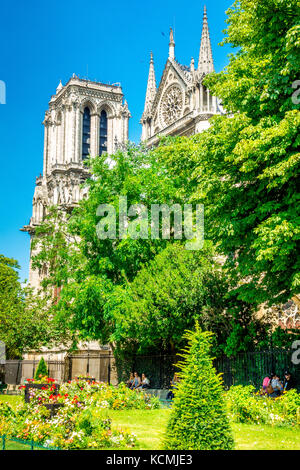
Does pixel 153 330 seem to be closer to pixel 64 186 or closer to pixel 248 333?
pixel 248 333

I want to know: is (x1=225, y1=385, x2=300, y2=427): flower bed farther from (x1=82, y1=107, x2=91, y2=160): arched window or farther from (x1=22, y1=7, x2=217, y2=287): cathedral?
(x1=82, y1=107, x2=91, y2=160): arched window

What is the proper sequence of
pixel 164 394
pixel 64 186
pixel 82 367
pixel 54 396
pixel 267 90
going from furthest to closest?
Result: pixel 64 186, pixel 82 367, pixel 164 394, pixel 267 90, pixel 54 396

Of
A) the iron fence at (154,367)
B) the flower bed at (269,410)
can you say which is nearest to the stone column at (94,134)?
the iron fence at (154,367)

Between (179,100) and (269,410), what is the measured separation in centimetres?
3282

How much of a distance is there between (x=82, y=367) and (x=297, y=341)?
62.2 ft

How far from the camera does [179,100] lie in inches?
1690

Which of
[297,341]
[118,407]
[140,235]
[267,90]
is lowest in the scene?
[118,407]

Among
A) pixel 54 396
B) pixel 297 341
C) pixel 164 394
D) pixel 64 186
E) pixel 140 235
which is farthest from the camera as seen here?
pixel 64 186

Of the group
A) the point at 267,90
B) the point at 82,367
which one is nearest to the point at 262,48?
the point at 267,90

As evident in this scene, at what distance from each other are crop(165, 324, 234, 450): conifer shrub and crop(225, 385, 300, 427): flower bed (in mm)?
5004

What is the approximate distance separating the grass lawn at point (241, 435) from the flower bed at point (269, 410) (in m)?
0.36

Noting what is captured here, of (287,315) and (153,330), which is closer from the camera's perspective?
(153,330)

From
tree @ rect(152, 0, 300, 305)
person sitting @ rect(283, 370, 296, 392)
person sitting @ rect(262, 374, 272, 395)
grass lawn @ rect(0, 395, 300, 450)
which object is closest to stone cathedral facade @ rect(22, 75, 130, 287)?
tree @ rect(152, 0, 300, 305)

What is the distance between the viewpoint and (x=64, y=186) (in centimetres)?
7619
